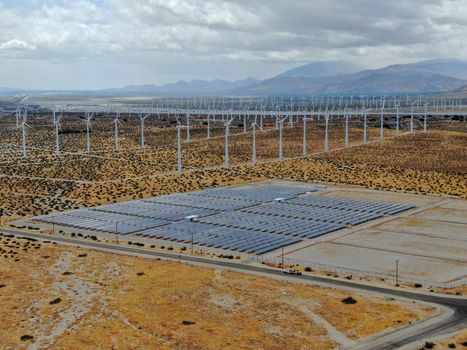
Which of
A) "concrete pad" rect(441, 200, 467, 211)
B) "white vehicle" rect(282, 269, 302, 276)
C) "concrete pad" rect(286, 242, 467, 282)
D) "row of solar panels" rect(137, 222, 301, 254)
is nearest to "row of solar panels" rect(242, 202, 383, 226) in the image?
"row of solar panels" rect(137, 222, 301, 254)

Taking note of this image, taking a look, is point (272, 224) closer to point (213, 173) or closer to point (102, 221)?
point (102, 221)

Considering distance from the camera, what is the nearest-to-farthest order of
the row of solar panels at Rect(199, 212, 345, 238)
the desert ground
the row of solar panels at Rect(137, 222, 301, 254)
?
1. the desert ground
2. the row of solar panels at Rect(137, 222, 301, 254)
3. the row of solar panels at Rect(199, 212, 345, 238)

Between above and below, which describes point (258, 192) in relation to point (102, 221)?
above

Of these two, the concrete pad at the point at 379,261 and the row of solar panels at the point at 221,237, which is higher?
the row of solar panels at the point at 221,237

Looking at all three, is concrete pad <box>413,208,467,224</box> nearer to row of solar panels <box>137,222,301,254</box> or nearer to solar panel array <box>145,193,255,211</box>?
row of solar panels <box>137,222,301,254</box>

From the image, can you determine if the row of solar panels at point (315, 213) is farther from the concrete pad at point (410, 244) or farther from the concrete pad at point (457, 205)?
the concrete pad at point (457, 205)

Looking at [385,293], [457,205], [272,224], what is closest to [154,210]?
[272,224]

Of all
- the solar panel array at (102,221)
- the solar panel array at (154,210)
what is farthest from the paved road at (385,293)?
the solar panel array at (154,210)
